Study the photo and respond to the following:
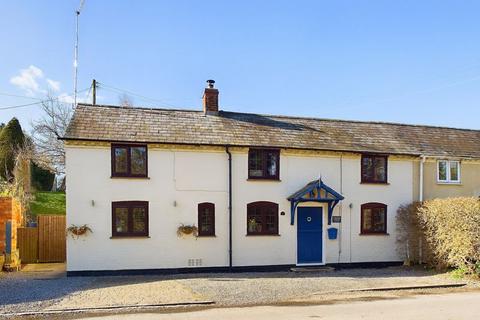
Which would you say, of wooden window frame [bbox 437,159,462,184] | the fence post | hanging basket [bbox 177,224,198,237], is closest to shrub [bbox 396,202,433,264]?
wooden window frame [bbox 437,159,462,184]

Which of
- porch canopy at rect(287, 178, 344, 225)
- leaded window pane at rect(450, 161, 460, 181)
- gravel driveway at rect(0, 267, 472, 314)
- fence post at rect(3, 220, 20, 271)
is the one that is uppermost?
leaded window pane at rect(450, 161, 460, 181)

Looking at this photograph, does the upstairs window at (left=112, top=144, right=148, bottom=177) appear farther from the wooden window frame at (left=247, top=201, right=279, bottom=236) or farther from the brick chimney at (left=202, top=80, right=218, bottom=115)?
the wooden window frame at (left=247, top=201, right=279, bottom=236)

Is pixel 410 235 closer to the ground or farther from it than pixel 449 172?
closer to the ground

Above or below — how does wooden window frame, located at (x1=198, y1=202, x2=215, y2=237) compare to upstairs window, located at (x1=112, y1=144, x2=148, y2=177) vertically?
below

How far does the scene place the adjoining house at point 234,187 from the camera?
47.9ft

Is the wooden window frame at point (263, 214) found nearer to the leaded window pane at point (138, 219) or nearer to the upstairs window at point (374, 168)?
the leaded window pane at point (138, 219)

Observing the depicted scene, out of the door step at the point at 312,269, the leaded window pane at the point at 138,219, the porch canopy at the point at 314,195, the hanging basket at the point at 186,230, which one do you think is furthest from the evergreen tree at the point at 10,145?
the door step at the point at 312,269

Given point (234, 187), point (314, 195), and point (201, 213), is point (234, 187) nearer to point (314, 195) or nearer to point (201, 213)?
point (201, 213)

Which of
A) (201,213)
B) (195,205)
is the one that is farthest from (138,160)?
(201,213)

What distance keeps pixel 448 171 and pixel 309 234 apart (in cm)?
731

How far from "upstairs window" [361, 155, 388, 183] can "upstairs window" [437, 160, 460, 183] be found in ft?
9.13

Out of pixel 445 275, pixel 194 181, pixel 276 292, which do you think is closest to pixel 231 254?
pixel 194 181

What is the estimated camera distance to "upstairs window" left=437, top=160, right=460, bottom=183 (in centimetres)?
1818

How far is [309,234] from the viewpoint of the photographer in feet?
53.8
